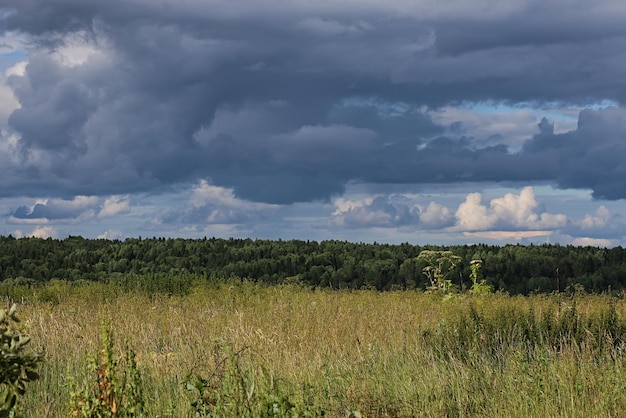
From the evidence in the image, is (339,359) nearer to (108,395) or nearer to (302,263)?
(108,395)

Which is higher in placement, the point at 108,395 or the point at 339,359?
the point at 108,395

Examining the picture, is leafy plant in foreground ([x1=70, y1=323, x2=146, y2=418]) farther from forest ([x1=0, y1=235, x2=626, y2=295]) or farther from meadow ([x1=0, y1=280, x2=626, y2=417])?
forest ([x1=0, y1=235, x2=626, y2=295])

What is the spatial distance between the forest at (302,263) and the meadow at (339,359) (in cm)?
413

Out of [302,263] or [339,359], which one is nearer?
[339,359]

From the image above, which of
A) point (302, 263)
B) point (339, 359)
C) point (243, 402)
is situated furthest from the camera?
point (302, 263)

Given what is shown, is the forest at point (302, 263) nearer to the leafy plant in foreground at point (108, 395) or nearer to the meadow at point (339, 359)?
the meadow at point (339, 359)

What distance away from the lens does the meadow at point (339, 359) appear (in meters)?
5.11

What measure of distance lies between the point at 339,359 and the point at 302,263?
13.0 meters

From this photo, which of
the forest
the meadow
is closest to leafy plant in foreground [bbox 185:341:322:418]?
the meadow

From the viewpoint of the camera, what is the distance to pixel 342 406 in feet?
18.2

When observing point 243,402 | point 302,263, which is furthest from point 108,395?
point 302,263

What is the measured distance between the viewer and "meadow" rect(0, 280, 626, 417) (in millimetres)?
5109

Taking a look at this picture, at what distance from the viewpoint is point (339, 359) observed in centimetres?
802

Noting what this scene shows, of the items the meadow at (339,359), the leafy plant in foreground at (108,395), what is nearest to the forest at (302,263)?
the meadow at (339,359)
